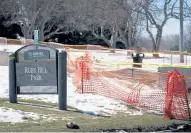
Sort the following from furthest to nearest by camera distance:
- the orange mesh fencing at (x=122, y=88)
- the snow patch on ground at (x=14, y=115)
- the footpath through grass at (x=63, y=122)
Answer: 1. the orange mesh fencing at (x=122, y=88)
2. the snow patch on ground at (x=14, y=115)
3. the footpath through grass at (x=63, y=122)

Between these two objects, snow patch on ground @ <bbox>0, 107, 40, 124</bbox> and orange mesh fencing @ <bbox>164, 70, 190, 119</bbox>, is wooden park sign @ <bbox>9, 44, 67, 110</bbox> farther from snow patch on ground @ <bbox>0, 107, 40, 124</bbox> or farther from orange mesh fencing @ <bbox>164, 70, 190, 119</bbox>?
orange mesh fencing @ <bbox>164, 70, 190, 119</bbox>

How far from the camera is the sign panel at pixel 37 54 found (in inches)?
577

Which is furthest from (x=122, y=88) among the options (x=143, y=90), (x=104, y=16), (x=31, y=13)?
(x=31, y=13)

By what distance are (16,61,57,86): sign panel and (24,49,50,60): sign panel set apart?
194 mm

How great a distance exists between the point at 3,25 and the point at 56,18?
8.47m

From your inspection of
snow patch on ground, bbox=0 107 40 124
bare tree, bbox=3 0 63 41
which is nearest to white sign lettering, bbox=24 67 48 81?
snow patch on ground, bbox=0 107 40 124

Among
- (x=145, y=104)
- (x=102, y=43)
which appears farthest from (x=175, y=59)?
(x=102, y=43)

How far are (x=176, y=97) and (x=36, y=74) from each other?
4.53 meters

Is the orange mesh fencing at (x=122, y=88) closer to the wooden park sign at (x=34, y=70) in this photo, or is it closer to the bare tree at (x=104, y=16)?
the wooden park sign at (x=34, y=70)

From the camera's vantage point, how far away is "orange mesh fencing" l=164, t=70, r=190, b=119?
13.1 meters

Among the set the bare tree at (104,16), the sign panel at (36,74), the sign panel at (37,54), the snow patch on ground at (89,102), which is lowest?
the snow patch on ground at (89,102)

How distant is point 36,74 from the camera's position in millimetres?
14719

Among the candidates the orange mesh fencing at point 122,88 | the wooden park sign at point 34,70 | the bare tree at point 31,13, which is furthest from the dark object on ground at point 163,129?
the bare tree at point 31,13

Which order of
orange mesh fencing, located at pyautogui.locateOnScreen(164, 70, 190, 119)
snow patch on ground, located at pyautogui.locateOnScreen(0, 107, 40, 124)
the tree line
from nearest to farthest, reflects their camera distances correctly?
snow patch on ground, located at pyautogui.locateOnScreen(0, 107, 40, 124) → orange mesh fencing, located at pyautogui.locateOnScreen(164, 70, 190, 119) → the tree line
